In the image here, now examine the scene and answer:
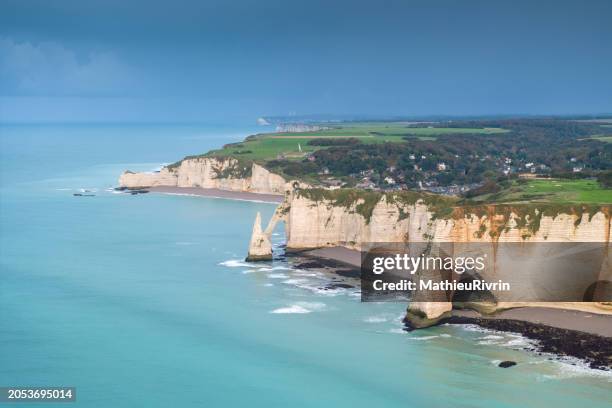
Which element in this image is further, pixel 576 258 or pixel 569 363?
pixel 576 258

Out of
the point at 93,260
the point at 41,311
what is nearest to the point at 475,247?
the point at 41,311

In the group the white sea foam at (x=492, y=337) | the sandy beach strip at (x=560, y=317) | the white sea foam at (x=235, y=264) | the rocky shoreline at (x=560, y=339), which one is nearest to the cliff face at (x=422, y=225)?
the sandy beach strip at (x=560, y=317)

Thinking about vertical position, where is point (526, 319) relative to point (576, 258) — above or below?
below

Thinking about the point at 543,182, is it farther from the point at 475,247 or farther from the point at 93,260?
the point at 93,260

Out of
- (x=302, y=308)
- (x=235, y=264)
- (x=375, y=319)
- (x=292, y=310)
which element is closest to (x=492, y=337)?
(x=375, y=319)

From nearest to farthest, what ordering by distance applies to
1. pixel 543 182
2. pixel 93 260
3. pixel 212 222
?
pixel 93 260 → pixel 543 182 → pixel 212 222

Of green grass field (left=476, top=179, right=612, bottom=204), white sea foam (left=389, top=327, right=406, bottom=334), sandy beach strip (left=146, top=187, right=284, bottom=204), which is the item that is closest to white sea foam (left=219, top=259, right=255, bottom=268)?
white sea foam (left=389, top=327, right=406, bottom=334)

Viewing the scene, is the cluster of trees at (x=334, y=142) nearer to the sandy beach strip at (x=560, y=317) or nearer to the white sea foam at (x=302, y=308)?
the white sea foam at (x=302, y=308)
